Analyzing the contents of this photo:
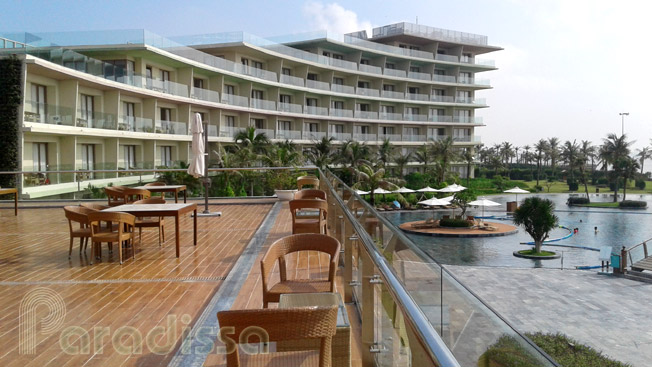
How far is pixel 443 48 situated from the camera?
64938mm

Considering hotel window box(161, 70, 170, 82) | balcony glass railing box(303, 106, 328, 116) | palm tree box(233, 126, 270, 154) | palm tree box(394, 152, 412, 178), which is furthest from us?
palm tree box(394, 152, 412, 178)

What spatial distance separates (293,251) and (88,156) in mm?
28098

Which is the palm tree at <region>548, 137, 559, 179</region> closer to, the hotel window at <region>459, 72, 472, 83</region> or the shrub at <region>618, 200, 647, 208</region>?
the shrub at <region>618, 200, 647, 208</region>

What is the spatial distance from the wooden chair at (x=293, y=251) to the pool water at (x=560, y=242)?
26.8 meters

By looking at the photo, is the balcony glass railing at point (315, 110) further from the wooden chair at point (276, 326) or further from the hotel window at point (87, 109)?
the wooden chair at point (276, 326)

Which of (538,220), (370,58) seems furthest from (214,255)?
(370,58)

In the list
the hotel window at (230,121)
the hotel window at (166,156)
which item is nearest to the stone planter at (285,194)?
the hotel window at (166,156)

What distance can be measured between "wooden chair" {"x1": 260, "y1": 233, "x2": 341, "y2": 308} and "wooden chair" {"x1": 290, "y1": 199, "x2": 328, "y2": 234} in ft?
9.26

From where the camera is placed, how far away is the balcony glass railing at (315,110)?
48.9 metres

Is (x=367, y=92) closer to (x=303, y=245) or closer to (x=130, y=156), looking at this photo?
(x=130, y=156)

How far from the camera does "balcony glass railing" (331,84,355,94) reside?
51.7 meters

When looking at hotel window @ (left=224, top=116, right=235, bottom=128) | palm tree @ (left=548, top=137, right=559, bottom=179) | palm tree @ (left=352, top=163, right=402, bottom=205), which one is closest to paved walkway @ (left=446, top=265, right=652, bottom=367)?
palm tree @ (left=352, top=163, right=402, bottom=205)

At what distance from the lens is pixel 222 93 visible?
39.6 metres

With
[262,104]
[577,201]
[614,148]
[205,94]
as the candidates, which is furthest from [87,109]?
[614,148]
